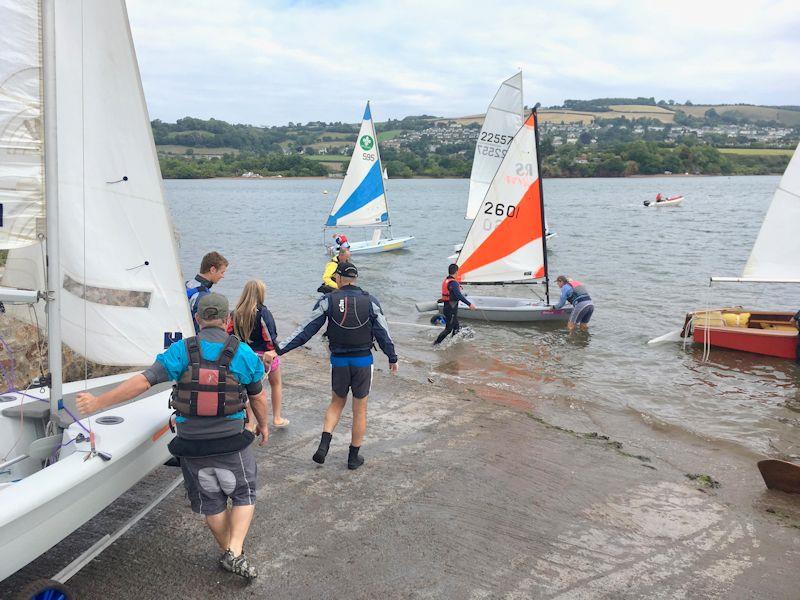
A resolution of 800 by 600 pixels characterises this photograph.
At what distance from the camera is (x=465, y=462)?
6184mm

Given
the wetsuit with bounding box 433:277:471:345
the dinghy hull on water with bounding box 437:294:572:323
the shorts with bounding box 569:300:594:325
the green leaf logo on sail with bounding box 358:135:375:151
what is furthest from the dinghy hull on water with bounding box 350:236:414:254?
the wetsuit with bounding box 433:277:471:345

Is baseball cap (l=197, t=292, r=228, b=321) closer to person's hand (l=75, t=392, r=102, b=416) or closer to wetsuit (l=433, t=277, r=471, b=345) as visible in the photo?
person's hand (l=75, t=392, r=102, b=416)

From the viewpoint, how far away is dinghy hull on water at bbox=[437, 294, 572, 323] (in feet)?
50.1

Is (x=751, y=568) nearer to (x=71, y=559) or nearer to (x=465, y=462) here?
(x=465, y=462)

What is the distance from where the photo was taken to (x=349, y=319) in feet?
18.4

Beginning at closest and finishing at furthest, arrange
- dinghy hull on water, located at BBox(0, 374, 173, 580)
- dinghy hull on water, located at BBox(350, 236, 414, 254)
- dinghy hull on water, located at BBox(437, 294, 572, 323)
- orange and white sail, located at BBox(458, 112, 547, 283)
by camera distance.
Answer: dinghy hull on water, located at BBox(0, 374, 173, 580) < orange and white sail, located at BBox(458, 112, 547, 283) < dinghy hull on water, located at BBox(437, 294, 572, 323) < dinghy hull on water, located at BBox(350, 236, 414, 254)

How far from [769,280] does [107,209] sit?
38.2 ft

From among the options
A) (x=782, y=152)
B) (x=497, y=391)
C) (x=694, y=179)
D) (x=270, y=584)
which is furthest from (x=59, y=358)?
(x=782, y=152)

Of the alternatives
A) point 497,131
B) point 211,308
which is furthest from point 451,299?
point 497,131

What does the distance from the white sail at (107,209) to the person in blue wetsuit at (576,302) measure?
438 inches

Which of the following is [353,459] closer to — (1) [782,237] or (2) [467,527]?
(2) [467,527]

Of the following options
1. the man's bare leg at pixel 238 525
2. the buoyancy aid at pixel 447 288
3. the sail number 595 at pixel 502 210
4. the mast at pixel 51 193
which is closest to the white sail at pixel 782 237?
the sail number 595 at pixel 502 210

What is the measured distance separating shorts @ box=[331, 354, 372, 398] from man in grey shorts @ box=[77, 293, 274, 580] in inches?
64.3

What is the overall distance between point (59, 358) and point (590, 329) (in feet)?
44.0
